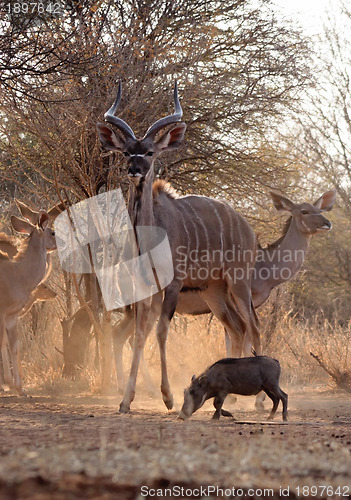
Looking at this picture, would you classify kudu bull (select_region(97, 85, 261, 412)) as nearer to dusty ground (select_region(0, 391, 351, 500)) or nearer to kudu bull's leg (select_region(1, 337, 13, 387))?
dusty ground (select_region(0, 391, 351, 500))

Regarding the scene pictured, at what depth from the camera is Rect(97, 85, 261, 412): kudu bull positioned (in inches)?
276

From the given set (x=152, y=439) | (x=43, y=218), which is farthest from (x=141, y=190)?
(x=152, y=439)

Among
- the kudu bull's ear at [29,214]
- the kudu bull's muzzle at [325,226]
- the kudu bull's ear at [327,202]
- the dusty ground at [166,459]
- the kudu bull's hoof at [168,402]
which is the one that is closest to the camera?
the dusty ground at [166,459]

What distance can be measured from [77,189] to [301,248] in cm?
313

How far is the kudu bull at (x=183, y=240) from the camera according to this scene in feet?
23.0

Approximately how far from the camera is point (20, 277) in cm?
850

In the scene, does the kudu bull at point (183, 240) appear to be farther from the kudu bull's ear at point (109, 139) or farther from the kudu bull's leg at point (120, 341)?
the kudu bull's leg at point (120, 341)

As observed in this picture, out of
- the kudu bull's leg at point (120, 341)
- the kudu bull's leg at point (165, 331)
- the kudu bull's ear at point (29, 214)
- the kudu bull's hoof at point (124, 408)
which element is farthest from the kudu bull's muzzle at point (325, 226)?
the kudu bull's hoof at point (124, 408)

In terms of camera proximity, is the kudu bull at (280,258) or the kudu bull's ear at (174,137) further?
the kudu bull at (280,258)

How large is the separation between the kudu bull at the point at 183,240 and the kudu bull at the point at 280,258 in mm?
598

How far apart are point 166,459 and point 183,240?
4599mm

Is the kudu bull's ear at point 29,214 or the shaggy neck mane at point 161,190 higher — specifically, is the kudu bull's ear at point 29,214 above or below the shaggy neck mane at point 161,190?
above

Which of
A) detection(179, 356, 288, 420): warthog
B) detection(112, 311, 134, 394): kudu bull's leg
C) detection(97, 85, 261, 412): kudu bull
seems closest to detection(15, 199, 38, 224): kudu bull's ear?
detection(112, 311, 134, 394): kudu bull's leg

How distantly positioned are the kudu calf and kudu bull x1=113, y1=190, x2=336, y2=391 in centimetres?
117
